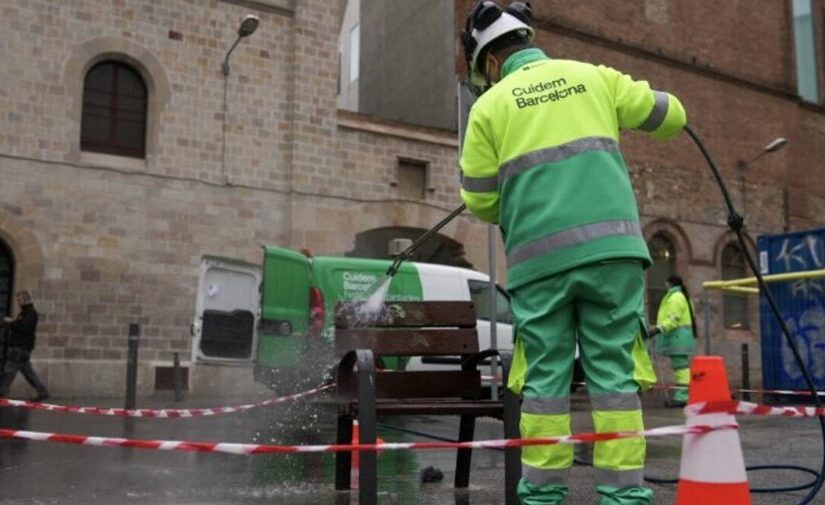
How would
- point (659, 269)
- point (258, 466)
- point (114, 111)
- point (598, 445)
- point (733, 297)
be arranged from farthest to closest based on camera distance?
point (733, 297) < point (659, 269) < point (114, 111) < point (258, 466) < point (598, 445)

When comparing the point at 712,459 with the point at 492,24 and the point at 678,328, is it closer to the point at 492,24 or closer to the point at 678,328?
the point at 492,24

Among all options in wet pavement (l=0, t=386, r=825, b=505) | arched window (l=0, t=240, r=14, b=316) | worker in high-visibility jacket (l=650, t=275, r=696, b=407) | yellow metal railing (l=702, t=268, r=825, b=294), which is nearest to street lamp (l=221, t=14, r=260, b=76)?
arched window (l=0, t=240, r=14, b=316)

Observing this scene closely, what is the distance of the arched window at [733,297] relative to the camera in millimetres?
24031

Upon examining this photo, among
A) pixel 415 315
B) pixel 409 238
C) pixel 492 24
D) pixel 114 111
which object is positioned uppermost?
pixel 114 111

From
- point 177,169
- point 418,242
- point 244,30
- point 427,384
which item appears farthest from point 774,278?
point 177,169

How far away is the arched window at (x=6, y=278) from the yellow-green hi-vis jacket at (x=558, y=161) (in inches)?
533

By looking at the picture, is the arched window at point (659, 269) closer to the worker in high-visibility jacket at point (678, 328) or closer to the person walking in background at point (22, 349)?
the worker in high-visibility jacket at point (678, 328)

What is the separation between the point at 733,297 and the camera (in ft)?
79.6

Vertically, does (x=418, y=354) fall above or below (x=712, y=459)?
above

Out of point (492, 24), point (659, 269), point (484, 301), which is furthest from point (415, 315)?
point (659, 269)

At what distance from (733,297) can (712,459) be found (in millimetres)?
23028

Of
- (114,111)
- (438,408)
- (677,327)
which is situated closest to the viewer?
(438,408)

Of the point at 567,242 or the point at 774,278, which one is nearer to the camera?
the point at 567,242

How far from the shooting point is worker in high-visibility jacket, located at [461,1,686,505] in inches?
119
